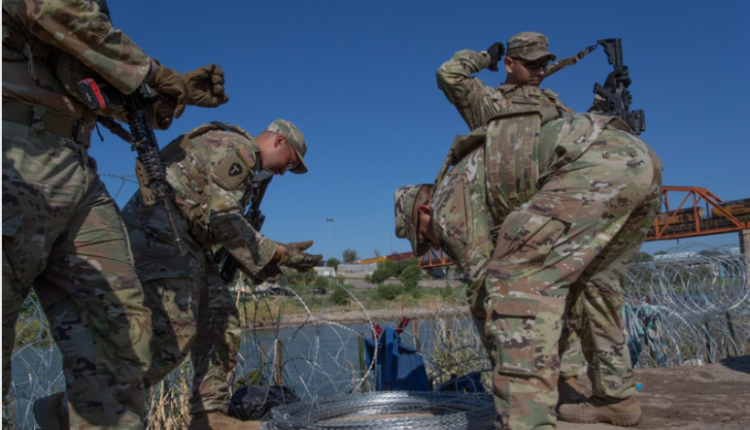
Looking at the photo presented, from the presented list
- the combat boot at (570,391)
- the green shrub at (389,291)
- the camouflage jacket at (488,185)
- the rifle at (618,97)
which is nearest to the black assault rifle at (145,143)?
the camouflage jacket at (488,185)

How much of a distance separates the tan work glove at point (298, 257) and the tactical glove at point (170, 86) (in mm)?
1218

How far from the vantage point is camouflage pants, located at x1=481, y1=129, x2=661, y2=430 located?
197cm

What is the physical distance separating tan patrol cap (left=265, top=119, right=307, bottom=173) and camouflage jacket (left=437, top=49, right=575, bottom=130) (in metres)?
1.10

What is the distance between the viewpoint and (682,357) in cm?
598

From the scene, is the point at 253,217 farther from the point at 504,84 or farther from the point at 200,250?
the point at 504,84

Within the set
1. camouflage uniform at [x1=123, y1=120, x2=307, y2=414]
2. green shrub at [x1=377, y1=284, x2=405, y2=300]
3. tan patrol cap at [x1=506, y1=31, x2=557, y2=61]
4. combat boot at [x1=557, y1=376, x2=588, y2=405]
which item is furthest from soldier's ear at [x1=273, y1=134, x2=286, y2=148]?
green shrub at [x1=377, y1=284, x2=405, y2=300]

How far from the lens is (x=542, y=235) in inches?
82.6

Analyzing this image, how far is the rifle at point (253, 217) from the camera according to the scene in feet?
13.0

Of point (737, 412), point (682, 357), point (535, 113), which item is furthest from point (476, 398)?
point (682, 357)

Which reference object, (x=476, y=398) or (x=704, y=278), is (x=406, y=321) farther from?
(x=704, y=278)

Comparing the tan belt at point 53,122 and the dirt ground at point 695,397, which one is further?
the dirt ground at point 695,397

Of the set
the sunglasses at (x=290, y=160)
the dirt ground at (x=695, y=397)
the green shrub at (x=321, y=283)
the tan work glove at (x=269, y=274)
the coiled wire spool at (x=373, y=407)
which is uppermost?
the sunglasses at (x=290, y=160)

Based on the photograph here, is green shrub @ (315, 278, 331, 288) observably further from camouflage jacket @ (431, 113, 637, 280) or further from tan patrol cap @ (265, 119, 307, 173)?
camouflage jacket @ (431, 113, 637, 280)

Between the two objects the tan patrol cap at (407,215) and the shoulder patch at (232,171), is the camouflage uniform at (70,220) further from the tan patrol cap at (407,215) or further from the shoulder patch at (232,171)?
the tan patrol cap at (407,215)
